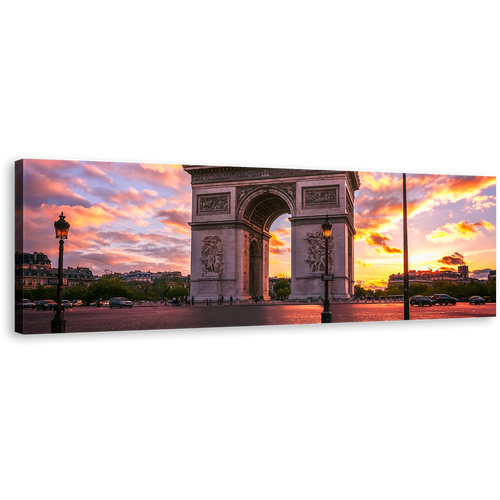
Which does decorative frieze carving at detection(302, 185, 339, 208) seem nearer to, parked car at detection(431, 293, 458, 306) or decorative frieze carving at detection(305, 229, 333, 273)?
decorative frieze carving at detection(305, 229, 333, 273)

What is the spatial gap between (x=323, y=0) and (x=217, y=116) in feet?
5.52

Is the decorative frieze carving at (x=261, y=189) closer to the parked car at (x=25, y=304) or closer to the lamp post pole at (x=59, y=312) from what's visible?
the lamp post pole at (x=59, y=312)

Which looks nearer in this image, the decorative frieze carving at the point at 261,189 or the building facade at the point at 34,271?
the building facade at the point at 34,271

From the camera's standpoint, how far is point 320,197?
26.7m

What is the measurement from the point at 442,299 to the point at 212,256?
15621mm

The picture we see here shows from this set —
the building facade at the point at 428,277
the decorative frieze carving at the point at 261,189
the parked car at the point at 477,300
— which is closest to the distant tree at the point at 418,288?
the building facade at the point at 428,277

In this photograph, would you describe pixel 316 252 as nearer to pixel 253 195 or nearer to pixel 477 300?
pixel 253 195

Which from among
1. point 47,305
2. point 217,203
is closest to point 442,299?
point 47,305

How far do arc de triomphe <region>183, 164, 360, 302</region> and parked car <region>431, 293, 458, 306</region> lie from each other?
10.6m

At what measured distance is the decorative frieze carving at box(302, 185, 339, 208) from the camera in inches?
1036

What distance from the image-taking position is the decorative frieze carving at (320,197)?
26.3m

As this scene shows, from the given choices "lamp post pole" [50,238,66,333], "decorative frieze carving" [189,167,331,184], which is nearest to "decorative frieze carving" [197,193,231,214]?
"decorative frieze carving" [189,167,331,184]

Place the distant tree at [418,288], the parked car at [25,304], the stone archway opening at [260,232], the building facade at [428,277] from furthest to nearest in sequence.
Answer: the stone archway opening at [260,232]
the distant tree at [418,288]
the building facade at [428,277]
the parked car at [25,304]

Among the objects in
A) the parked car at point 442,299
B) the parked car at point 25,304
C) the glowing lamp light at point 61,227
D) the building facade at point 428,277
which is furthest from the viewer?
the parked car at point 442,299
